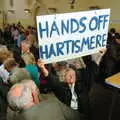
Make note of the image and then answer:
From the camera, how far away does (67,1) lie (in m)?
9.84

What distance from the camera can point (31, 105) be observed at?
6.86ft

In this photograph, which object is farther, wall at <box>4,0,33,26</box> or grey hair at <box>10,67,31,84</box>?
wall at <box>4,0,33,26</box>

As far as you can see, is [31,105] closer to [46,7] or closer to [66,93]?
[66,93]

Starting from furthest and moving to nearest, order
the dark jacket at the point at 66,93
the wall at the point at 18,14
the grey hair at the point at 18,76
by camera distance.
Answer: the wall at the point at 18,14 < the grey hair at the point at 18,76 < the dark jacket at the point at 66,93

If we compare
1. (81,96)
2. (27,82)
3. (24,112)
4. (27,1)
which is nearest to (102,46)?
(81,96)

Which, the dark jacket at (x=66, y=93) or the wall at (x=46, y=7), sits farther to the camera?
the wall at (x=46, y=7)

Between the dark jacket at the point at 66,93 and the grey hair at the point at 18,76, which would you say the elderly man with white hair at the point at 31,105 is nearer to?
the dark jacket at the point at 66,93

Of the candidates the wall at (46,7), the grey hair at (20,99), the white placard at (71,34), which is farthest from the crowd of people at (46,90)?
the wall at (46,7)

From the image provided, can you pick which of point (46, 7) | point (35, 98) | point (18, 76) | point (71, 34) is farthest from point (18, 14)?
point (35, 98)

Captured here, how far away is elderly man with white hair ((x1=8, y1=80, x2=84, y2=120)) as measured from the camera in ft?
6.73

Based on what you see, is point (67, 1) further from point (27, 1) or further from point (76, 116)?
point (76, 116)

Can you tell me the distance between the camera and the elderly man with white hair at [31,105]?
2.05 m

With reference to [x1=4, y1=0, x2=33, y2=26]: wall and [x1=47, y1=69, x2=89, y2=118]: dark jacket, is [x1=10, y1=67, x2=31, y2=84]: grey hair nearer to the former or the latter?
[x1=47, y1=69, x2=89, y2=118]: dark jacket

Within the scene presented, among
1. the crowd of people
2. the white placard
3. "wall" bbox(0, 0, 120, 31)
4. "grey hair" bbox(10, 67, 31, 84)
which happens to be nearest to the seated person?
the crowd of people
